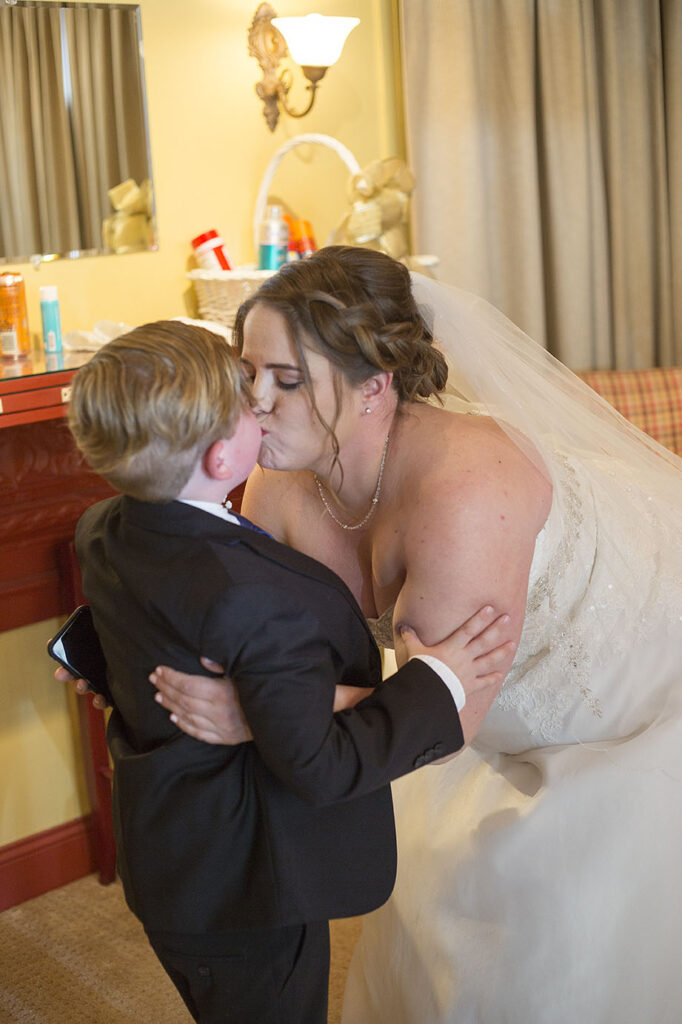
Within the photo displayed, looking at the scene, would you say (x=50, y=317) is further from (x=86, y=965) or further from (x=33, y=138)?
(x=86, y=965)

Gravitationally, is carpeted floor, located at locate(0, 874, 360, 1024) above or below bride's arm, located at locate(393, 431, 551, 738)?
below

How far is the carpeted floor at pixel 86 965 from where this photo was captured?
2.03 metres

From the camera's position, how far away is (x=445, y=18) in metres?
2.63

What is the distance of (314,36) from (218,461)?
64.8 inches

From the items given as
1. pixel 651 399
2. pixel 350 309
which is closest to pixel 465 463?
pixel 350 309

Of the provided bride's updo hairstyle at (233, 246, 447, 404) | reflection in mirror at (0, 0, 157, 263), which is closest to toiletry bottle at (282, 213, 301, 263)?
reflection in mirror at (0, 0, 157, 263)

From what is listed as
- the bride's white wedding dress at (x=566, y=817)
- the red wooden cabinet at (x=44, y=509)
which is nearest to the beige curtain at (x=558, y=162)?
the red wooden cabinet at (x=44, y=509)

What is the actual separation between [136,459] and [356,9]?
204cm

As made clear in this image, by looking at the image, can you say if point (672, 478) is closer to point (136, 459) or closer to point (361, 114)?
point (136, 459)

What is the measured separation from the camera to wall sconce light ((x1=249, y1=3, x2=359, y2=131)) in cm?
238

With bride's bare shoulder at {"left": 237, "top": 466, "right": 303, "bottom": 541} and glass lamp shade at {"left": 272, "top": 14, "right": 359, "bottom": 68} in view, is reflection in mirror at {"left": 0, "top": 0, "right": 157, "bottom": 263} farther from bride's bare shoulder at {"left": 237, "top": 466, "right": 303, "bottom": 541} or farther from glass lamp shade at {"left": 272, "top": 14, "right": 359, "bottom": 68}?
bride's bare shoulder at {"left": 237, "top": 466, "right": 303, "bottom": 541}

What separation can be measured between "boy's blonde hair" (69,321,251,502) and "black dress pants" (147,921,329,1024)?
0.52m

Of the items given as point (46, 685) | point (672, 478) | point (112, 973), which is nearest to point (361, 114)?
point (672, 478)

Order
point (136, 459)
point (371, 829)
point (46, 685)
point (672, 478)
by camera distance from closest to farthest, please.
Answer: point (136, 459) → point (371, 829) → point (672, 478) → point (46, 685)
